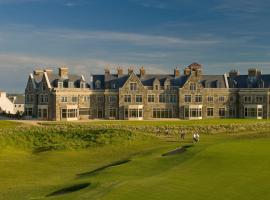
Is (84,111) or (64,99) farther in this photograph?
(84,111)

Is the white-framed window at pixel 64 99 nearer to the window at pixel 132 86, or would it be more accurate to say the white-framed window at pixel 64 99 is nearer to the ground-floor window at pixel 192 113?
the window at pixel 132 86

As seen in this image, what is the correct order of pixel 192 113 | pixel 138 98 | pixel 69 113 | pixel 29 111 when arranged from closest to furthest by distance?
1. pixel 69 113
2. pixel 138 98
3. pixel 192 113
4. pixel 29 111

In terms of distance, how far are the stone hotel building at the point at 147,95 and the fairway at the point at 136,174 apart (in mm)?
37408

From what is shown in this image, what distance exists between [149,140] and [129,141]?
4.18m

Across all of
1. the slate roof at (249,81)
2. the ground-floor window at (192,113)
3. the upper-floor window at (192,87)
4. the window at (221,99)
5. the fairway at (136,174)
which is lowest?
the fairway at (136,174)

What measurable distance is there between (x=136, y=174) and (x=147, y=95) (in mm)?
59789

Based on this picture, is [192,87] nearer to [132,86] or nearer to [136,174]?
[132,86]

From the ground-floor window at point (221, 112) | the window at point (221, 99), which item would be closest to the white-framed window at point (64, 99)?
the window at point (221, 99)

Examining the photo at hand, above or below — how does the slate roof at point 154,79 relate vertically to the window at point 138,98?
above

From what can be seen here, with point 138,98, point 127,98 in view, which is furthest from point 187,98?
point 127,98

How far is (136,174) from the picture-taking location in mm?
27109

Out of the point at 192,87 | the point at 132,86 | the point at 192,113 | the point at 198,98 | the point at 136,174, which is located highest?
the point at 132,86

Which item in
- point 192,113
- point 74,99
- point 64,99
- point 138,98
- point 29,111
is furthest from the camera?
point 29,111

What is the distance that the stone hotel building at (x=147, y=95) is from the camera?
84188 millimetres
